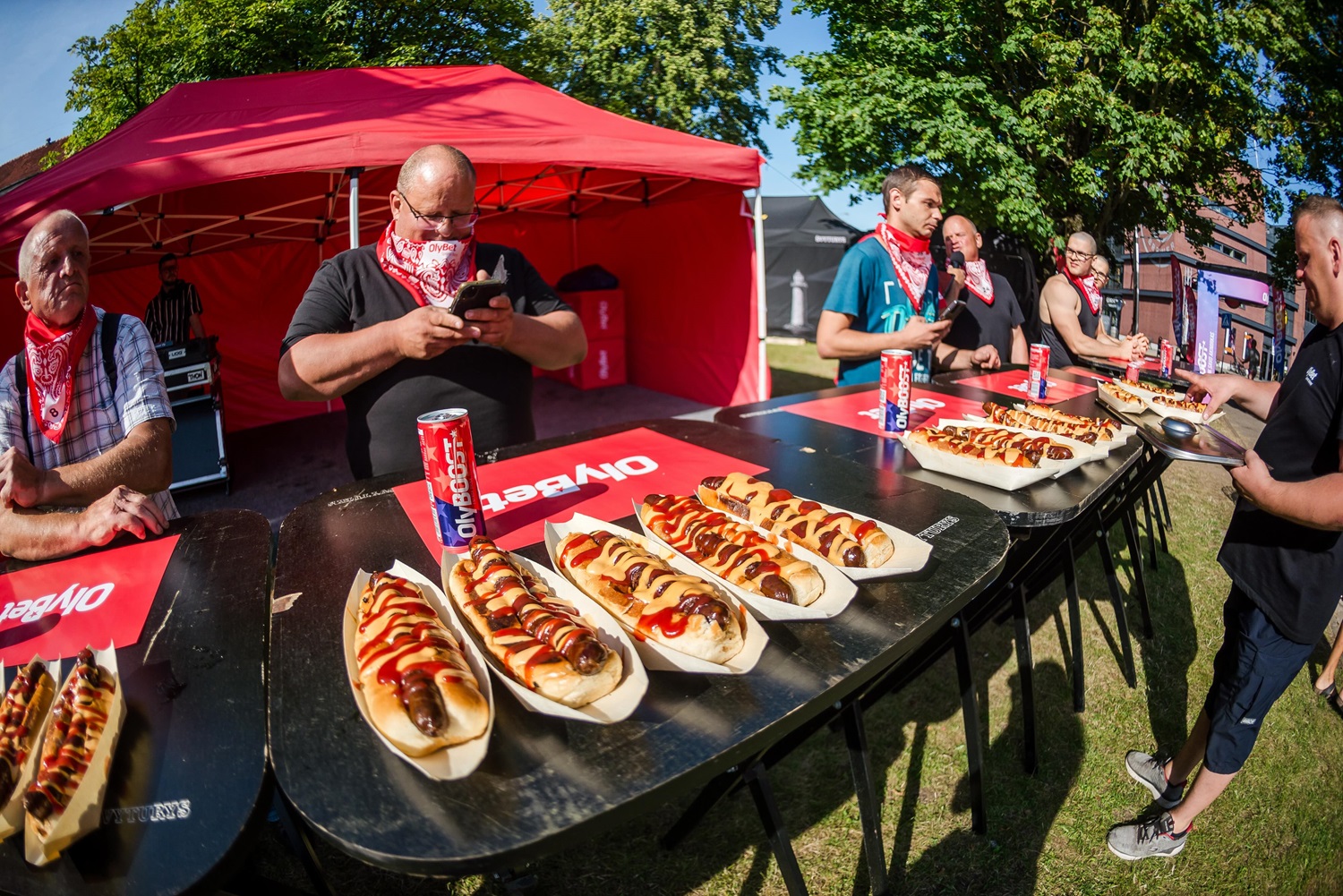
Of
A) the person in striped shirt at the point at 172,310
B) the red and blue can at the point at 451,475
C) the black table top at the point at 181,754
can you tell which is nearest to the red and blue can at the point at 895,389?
the red and blue can at the point at 451,475

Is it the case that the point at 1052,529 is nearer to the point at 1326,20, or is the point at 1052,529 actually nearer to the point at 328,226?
the point at 328,226

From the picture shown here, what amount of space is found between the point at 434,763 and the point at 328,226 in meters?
9.98

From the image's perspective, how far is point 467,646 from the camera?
112cm

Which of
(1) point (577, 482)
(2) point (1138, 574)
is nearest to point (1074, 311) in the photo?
(2) point (1138, 574)


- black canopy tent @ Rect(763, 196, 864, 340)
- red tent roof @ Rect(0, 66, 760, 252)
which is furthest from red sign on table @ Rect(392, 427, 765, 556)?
black canopy tent @ Rect(763, 196, 864, 340)

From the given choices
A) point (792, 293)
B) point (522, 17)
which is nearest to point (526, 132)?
point (792, 293)

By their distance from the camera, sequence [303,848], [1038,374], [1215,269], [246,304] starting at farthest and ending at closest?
[1215,269] → [246,304] → [1038,374] → [303,848]

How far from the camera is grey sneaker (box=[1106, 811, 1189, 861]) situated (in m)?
2.41

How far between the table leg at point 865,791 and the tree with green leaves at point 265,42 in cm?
2260

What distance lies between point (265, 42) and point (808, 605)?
78.4 ft

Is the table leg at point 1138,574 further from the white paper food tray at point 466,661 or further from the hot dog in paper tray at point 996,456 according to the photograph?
the white paper food tray at point 466,661

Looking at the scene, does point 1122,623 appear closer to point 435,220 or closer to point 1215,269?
point 435,220

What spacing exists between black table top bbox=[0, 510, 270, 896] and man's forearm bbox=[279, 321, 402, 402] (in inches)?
37.5

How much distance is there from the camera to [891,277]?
3.56 meters
